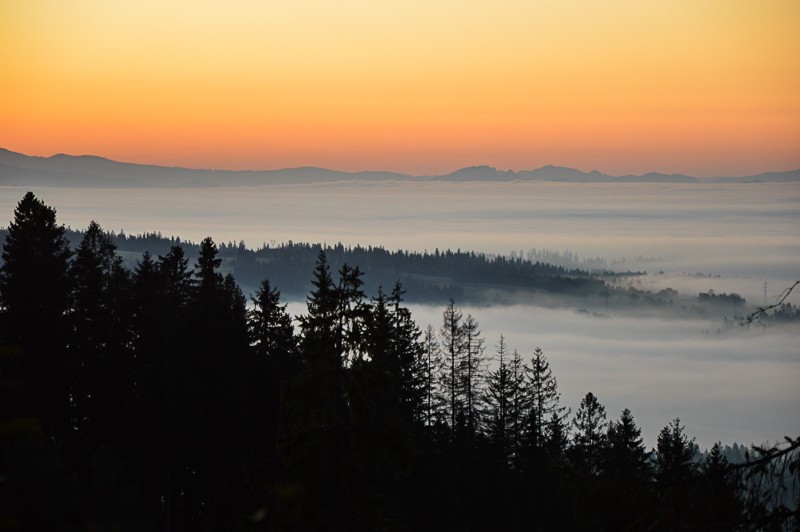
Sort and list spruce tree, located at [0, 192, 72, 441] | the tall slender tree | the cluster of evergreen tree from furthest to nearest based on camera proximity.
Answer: the tall slender tree, spruce tree, located at [0, 192, 72, 441], the cluster of evergreen tree

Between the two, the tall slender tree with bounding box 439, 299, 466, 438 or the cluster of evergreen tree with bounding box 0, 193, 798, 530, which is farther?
the tall slender tree with bounding box 439, 299, 466, 438

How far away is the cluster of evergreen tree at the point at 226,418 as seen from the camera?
1498 cm

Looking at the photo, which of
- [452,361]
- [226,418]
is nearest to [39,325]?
[226,418]

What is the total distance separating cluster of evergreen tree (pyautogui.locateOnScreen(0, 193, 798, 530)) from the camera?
1498 cm

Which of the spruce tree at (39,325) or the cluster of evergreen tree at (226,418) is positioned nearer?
the cluster of evergreen tree at (226,418)

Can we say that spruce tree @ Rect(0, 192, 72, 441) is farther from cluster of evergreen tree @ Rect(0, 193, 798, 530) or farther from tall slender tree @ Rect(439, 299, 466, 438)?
tall slender tree @ Rect(439, 299, 466, 438)

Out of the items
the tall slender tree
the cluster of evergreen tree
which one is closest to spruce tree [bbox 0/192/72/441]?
the cluster of evergreen tree

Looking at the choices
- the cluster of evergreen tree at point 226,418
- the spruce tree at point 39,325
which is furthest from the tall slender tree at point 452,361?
the spruce tree at point 39,325

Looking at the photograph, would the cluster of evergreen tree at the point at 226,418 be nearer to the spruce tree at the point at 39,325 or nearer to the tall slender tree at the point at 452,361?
the spruce tree at the point at 39,325

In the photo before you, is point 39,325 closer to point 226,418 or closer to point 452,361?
point 226,418

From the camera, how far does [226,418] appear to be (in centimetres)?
2728

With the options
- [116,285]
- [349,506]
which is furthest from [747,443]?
[349,506]

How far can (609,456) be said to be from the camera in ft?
124

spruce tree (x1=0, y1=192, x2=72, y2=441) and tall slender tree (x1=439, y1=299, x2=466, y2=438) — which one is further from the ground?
spruce tree (x1=0, y1=192, x2=72, y2=441)
